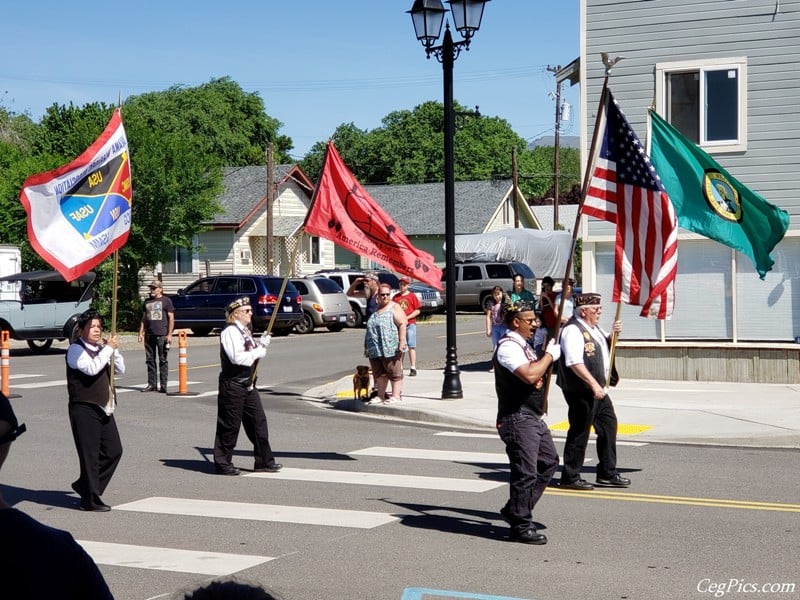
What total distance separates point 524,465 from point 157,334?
41.4 feet

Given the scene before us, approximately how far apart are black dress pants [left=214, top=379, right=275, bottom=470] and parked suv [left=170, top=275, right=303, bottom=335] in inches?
855

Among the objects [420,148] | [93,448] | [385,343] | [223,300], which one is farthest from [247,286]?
[420,148]

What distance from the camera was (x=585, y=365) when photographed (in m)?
10.5

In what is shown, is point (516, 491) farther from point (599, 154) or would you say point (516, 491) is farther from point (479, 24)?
point (479, 24)

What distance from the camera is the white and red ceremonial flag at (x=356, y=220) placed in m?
13.1

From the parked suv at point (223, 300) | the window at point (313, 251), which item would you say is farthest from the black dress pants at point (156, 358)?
the window at point (313, 251)

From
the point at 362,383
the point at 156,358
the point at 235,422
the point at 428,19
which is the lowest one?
the point at 362,383

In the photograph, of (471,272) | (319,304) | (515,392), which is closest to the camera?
(515,392)

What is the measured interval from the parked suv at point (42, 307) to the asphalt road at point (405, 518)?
13658 millimetres

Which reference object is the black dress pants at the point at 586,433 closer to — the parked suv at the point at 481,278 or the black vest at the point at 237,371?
the black vest at the point at 237,371

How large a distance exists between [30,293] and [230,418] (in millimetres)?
19486

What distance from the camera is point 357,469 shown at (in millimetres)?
11922

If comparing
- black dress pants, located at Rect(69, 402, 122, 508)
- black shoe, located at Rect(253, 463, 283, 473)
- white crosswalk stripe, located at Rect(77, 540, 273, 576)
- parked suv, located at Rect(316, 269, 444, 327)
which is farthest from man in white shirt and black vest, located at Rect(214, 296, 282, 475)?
parked suv, located at Rect(316, 269, 444, 327)

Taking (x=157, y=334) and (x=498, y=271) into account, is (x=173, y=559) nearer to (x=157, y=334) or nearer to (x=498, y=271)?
(x=157, y=334)
